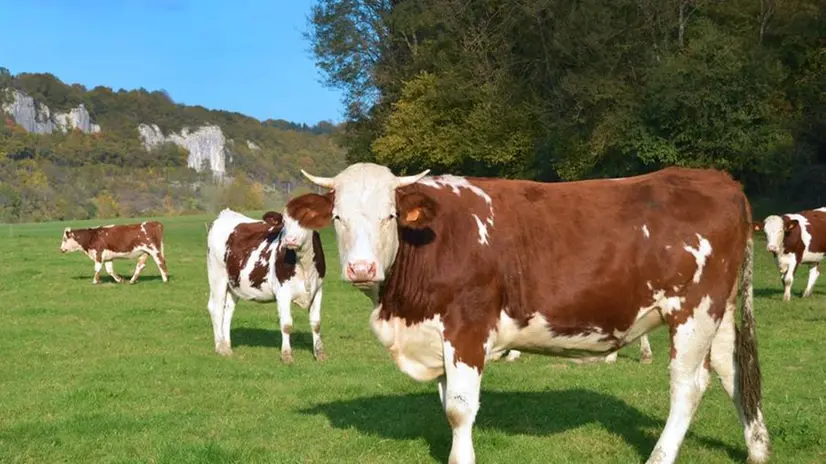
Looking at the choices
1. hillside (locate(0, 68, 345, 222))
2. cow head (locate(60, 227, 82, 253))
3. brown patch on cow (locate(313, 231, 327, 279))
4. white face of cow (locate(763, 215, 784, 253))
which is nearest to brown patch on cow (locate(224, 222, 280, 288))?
brown patch on cow (locate(313, 231, 327, 279))

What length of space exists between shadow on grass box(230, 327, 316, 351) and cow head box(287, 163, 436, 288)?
8193mm

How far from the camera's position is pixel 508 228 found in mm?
6574

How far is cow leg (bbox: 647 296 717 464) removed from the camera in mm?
6516

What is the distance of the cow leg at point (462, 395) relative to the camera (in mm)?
6297

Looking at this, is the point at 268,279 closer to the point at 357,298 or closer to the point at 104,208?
the point at 357,298

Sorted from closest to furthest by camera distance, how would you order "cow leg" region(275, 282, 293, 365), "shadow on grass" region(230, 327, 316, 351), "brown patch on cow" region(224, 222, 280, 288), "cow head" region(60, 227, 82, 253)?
"cow leg" region(275, 282, 293, 365) < "brown patch on cow" region(224, 222, 280, 288) < "shadow on grass" region(230, 327, 316, 351) < "cow head" region(60, 227, 82, 253)

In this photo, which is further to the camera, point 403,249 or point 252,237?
point 252,237

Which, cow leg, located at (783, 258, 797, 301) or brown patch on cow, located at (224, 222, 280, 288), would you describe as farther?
cow leg, located at (783, 258, 797, 301)

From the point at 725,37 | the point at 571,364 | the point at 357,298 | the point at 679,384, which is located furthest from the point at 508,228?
the point at 725,37

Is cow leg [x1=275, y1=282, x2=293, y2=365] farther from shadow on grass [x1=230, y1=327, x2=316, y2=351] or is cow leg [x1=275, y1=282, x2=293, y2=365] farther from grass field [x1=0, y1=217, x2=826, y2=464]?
shadow on grass [x1=230, y1=327, x2=316, y2=351]

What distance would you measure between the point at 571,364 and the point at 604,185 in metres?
5.30

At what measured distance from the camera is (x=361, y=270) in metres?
5.88

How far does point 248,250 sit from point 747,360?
8.88 m

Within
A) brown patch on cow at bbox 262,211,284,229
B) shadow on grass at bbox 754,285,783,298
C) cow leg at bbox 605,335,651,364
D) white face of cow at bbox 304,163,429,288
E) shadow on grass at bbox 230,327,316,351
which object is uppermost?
white face of cow at bbox 304,163,429,288
